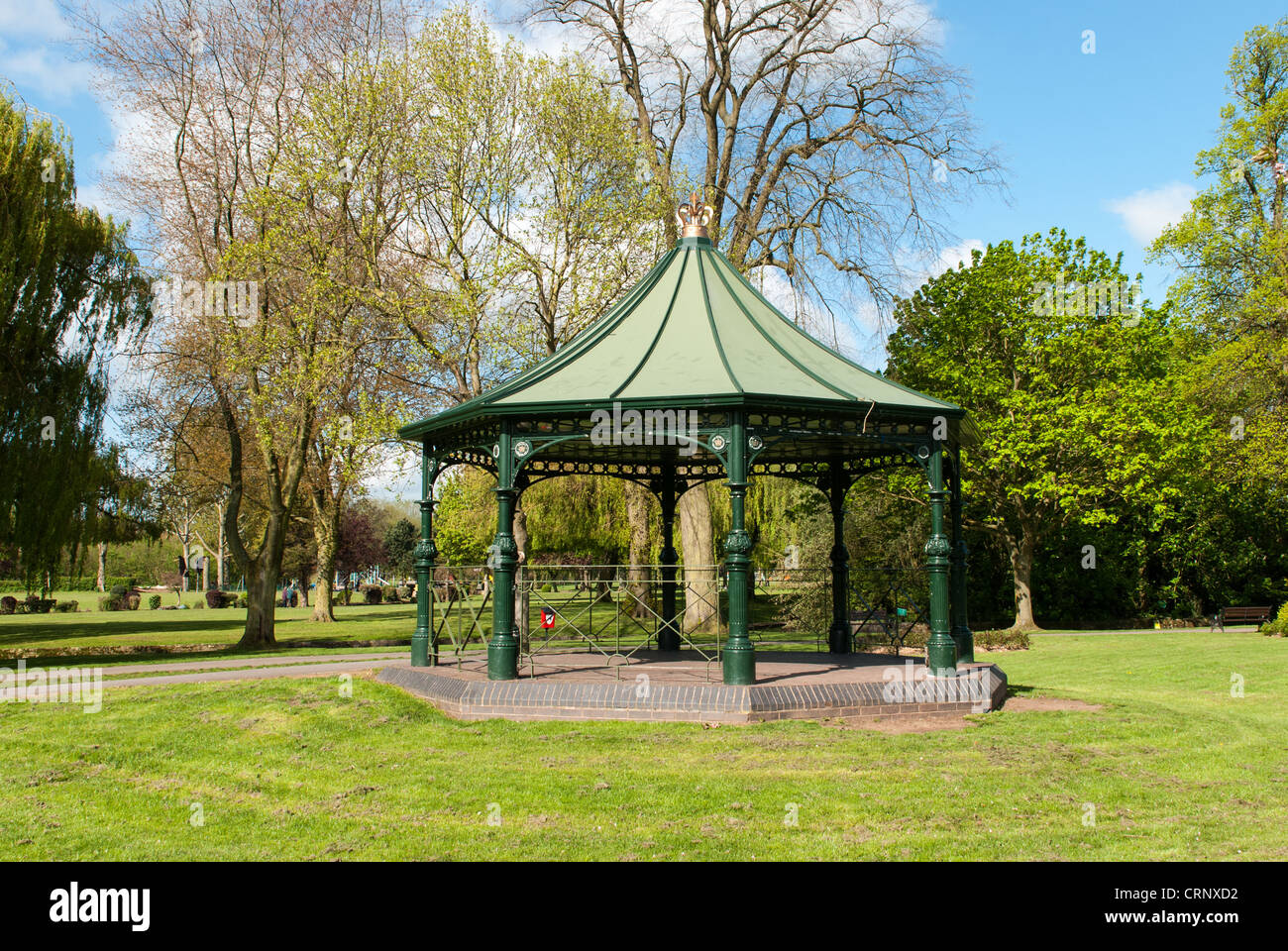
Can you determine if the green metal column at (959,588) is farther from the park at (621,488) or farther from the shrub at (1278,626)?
the shrub at (1278,626)

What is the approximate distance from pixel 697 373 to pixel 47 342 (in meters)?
17.9

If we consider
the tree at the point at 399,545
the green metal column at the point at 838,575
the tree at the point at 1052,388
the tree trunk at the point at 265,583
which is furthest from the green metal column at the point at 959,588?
the tree at the point at 399,545

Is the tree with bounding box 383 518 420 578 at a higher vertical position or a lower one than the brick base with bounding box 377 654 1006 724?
higher

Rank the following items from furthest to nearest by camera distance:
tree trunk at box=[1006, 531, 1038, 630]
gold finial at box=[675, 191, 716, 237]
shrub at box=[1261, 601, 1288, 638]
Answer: tree trunk at box=[1006, 531, 1038, 630] → shrub at box=[1261, 601, 1288, 638] → gold finial at box=[675, 191, 716, 237]

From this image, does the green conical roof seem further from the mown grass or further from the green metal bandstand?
the mown grass

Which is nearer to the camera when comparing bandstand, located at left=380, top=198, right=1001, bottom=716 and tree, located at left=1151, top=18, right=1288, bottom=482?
bandstand, located at left=380, top=198, right=1001, bottom=716

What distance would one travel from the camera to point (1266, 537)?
109 feet

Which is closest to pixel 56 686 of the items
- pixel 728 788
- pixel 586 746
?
pixel 586 746

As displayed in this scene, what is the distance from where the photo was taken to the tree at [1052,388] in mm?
28516

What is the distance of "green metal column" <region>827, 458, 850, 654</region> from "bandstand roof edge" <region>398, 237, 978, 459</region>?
2.42m

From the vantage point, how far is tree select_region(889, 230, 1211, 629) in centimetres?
2852

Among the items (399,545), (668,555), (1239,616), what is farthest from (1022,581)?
(399,545)

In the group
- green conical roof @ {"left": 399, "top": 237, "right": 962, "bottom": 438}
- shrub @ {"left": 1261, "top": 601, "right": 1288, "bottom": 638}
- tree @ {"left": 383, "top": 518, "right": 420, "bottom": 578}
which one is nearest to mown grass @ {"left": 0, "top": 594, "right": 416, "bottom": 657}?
green conical roof @ {"left": 399, "top": 237, "right": 962, "bottom": 438}

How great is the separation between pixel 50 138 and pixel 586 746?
2157 centimetres
